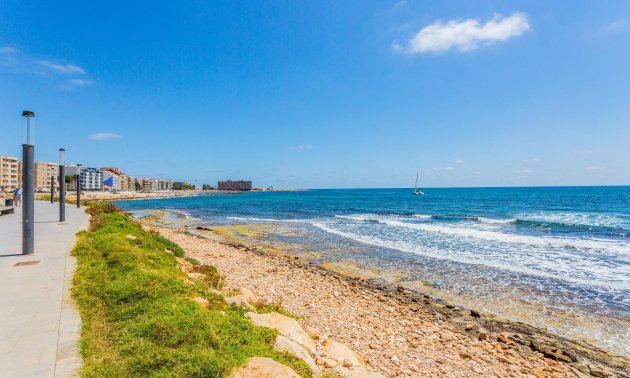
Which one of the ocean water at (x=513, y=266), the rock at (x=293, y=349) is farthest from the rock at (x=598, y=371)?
the rock at (x=293, y=349)

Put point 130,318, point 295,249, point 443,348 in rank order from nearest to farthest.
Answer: point 130,318 < point 443,348 < point 295,249

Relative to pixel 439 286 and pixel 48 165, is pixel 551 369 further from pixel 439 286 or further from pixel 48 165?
pixel 48 165

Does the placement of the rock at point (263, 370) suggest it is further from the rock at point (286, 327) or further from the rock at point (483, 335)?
the rock at point (483, 335)

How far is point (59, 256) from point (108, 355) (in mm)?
7666

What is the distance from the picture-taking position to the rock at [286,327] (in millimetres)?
5716

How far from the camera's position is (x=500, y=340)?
8.19 m

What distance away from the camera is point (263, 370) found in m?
4.05

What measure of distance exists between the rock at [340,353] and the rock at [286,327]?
0.33 metres

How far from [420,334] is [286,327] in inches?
158

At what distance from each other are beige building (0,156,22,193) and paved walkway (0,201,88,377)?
134 meters

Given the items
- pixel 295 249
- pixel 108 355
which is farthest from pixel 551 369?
pixel 295 249

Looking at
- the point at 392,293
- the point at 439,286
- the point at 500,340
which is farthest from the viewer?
the point at 439,286

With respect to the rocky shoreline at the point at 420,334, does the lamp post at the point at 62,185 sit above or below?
above

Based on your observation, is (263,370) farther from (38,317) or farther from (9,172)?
(9,172)
